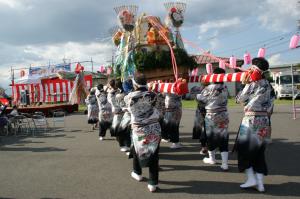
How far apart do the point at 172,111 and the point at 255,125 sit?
3.38 meters

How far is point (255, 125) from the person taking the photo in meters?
5.09

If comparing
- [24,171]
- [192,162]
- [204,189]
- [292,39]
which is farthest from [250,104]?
[292,39]

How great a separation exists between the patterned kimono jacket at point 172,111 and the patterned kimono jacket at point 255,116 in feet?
10.6

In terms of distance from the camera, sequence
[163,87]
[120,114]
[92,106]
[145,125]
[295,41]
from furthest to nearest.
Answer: [92,106], [295,41], [120,114], [163,87], [145,125]

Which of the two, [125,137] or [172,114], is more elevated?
[172,114]

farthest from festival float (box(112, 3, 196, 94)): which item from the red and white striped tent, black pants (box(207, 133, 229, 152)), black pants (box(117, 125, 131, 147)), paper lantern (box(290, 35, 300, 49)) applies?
the red and white striped tent

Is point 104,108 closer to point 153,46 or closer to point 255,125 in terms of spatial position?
point 153,46

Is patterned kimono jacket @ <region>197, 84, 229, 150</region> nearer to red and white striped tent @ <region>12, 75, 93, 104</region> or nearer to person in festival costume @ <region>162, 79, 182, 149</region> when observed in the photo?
person in festival costume @ <region>162, 79, 182, 149</region>

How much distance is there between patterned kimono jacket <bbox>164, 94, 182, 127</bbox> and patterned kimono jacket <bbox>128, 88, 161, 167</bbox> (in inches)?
114

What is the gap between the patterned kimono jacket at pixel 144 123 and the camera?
210 inches

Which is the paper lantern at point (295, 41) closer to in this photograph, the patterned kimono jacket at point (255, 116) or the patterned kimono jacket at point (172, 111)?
the patterned kimono jacket at point (172, 111)

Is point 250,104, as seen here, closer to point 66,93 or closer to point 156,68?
point 156,68

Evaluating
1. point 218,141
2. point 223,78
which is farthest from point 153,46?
point 218,141

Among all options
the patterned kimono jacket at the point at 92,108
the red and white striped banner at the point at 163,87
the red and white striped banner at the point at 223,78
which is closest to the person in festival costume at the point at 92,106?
the patterned kimono jacket at the point at 92,108
